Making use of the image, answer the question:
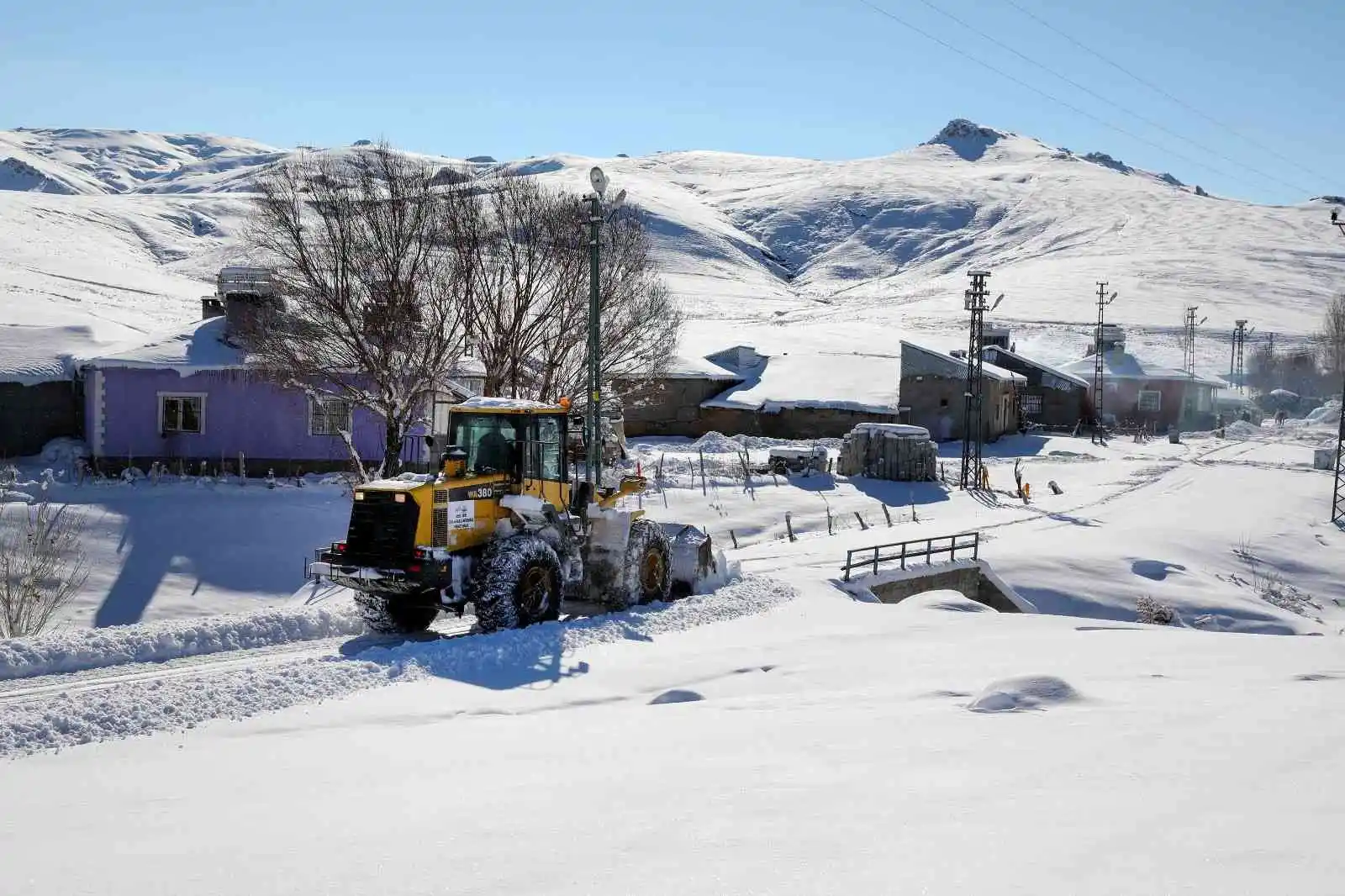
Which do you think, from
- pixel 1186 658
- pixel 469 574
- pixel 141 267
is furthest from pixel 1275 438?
pixel 141 267

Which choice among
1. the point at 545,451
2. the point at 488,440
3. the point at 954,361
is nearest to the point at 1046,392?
the point at 954,361

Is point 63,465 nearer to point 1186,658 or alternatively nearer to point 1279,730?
point 1186,658

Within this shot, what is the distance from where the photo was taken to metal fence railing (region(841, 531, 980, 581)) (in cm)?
2120

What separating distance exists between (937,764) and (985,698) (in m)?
2.43

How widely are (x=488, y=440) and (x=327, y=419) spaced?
18.3 metres

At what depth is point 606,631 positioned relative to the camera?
14.9 meters

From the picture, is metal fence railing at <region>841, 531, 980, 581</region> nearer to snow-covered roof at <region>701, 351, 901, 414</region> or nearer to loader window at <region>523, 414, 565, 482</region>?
loader window at <region>523, 414, 565, 482</region>

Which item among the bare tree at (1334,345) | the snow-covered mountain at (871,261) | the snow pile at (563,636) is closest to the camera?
the snow pile at (563,636)

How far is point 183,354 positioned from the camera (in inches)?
1232

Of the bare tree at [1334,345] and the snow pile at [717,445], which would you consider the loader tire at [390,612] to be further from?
the bare tree at [1334,345]

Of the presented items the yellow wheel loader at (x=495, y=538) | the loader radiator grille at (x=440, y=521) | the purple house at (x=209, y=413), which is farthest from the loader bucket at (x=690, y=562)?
the purple house at (x=209, y=413)

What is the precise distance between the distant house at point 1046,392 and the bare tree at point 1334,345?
41.5 m

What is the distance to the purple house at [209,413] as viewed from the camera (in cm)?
3067

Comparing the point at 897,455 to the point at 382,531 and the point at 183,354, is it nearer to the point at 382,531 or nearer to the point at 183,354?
the point at 183,354
